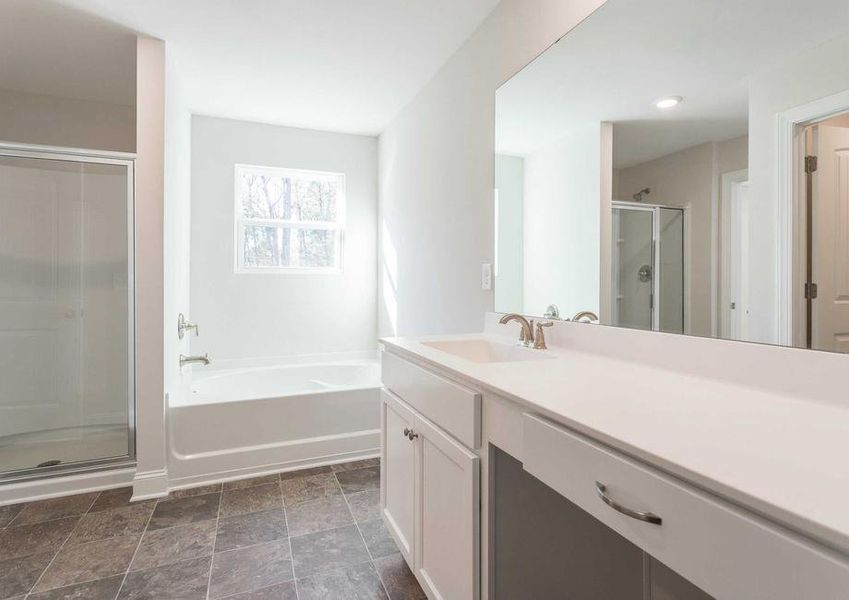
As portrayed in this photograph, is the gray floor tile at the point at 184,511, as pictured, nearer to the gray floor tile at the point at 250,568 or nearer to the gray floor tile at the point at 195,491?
the gray floor tile at the point at 195,491

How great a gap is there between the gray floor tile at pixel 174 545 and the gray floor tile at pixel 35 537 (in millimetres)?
356

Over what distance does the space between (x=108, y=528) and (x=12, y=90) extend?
9.75ft

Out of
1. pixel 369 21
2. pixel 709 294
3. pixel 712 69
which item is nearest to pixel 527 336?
pixel 709 294

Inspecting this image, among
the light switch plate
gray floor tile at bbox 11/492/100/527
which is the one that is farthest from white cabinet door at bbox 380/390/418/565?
gray floor tile at bbox 11/492/100/527

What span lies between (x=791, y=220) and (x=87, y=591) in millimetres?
2372

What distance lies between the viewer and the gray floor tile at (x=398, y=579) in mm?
1481

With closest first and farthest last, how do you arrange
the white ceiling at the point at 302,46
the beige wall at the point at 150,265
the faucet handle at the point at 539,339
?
the faucet handle at the point at 539,339, the white ceiling at the point at 302,46, the beige wall at the point at 150,265

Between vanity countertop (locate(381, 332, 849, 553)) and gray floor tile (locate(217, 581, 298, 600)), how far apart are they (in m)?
1.01

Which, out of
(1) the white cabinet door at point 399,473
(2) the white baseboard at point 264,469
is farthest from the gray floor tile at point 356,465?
(1) the white cabinet door at point 399,473

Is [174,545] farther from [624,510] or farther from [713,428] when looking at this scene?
[713,428]

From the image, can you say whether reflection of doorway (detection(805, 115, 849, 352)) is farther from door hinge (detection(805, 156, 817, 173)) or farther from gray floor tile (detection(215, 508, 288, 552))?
gray floor tile (detection(215, 508, 288, 552))

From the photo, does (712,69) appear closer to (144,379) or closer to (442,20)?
(442,20)

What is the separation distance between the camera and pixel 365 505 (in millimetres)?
2082

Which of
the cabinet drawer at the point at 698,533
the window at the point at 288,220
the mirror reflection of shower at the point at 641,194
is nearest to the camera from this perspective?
the cabinet drawer at the point at 698,533
